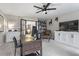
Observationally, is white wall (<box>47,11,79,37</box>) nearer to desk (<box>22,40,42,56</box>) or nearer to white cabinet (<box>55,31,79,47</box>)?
white cabinet (<box>55,31,79,47</box>)

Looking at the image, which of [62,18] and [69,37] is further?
[69,37]

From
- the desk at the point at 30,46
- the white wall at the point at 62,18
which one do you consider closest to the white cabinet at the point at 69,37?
the white wall at the point at 62,18

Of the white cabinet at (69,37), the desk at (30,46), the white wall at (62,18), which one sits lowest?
the desk at (30,46)

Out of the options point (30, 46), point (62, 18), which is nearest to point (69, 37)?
point (62, 18)

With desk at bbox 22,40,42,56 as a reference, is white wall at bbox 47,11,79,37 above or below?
above

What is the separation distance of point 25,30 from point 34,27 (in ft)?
0.83

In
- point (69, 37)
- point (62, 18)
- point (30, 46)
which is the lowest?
point (30, 46)

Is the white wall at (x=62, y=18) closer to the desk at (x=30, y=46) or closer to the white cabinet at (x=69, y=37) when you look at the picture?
the white cabinet at (x=69, y=37)

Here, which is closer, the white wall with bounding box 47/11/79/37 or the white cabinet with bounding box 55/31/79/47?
the white wall with bounding box 47/11/79/37

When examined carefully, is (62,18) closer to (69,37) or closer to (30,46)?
(69,37)


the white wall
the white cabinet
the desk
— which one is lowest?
the desk

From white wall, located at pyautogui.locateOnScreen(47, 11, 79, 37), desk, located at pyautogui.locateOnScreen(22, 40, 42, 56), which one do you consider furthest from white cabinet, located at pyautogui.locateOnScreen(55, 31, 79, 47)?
desk, located at pyautogui.locateOnScreen(22, 40, 42, 56)

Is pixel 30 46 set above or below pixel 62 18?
below

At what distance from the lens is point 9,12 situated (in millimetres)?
2178
